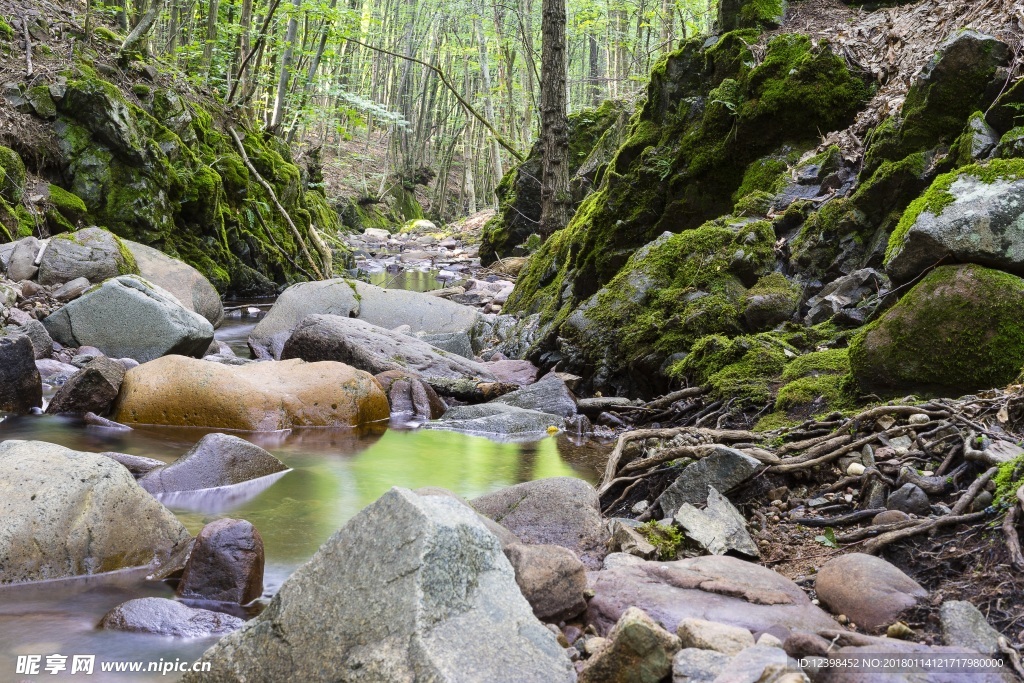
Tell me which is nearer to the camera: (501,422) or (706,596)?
(706,596)

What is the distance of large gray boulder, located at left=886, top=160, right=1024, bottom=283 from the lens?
158 inches

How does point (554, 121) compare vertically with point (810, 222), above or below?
above

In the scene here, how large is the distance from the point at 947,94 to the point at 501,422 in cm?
432

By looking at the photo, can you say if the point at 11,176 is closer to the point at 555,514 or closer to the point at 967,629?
the point at 555,514

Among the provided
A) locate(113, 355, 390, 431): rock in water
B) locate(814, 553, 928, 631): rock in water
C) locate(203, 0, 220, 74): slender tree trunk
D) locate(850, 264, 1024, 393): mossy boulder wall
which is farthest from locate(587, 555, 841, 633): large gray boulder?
locate(203, 0, 220, 74): slender tree trunk

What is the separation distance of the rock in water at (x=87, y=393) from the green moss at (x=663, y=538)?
4815 millimetres

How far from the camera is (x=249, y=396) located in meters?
6.69

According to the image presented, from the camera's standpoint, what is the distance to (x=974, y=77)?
5742mm

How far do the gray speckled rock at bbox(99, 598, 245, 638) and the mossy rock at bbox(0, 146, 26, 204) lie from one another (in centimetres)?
888

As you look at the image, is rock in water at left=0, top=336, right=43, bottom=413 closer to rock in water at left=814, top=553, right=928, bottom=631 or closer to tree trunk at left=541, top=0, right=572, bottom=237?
rock in water at left=814, top=553, right=928, bottom=631

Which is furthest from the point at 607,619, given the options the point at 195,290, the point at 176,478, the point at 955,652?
the point at 195,290

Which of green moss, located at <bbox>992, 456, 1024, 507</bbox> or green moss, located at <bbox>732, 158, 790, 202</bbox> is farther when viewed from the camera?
green moss, located at <bbox>732, 158, 790, 202</bbox>

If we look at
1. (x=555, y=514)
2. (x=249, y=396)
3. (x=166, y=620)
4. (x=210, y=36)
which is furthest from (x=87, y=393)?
(x=210, y=36)

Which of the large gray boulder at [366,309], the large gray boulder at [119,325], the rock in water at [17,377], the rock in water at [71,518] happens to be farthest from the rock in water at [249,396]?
the large gray boulder at [366,309]
